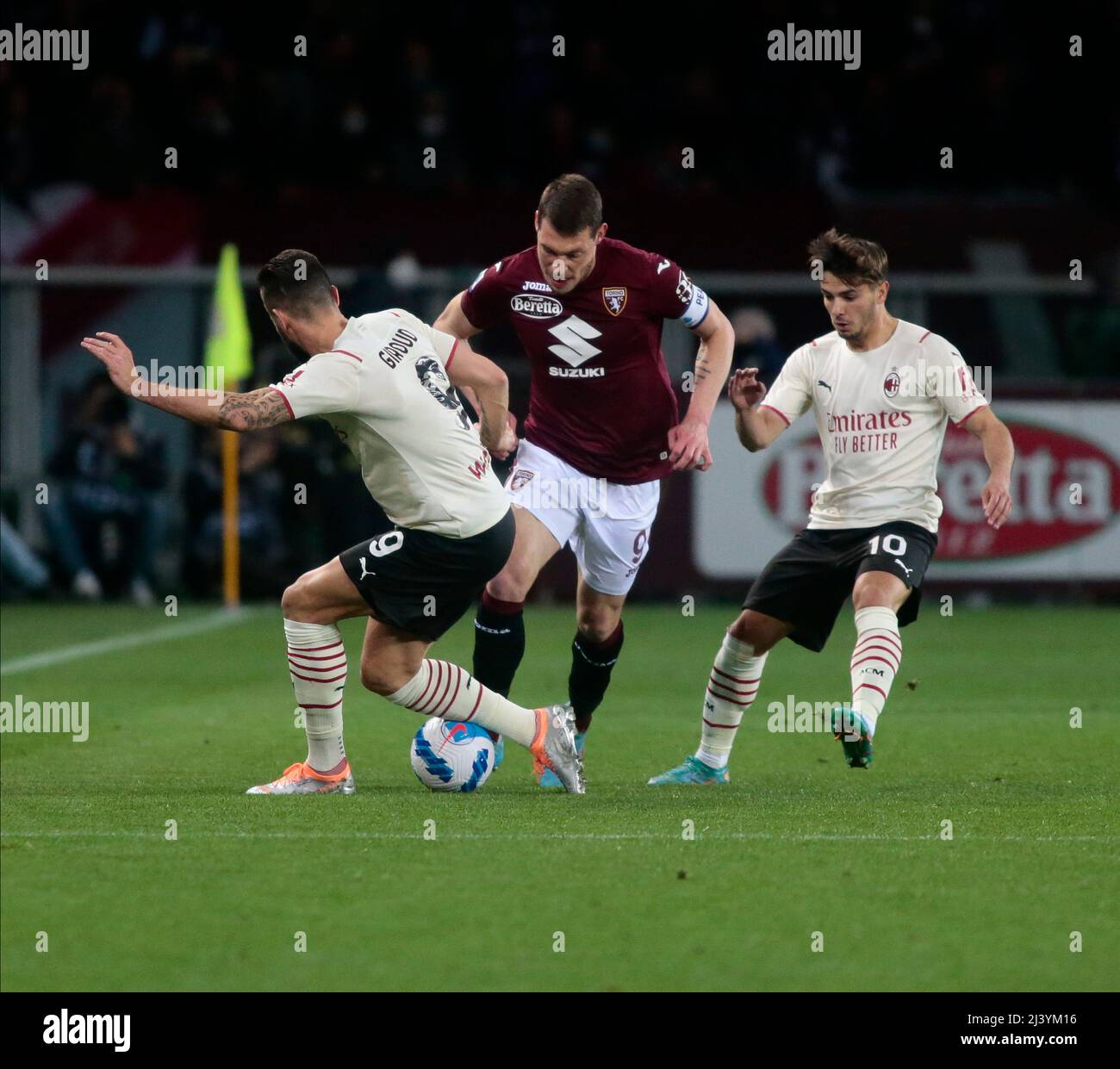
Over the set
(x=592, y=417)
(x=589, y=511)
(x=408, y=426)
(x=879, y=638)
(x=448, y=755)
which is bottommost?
(x=448, y=755)

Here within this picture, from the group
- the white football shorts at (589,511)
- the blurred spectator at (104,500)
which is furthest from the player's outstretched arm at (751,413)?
the blurred spectator at (104,500)

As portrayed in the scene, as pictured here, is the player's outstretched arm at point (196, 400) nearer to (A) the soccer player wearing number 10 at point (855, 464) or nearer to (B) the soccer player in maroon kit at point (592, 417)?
(B) the soccer player in maroon kit at point (592, 417)

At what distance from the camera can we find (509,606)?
24.8 ft

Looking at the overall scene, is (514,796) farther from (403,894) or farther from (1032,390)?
(1032,390)

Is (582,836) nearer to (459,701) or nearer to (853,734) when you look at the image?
(459,701)

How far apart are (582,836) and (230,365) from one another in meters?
10.4

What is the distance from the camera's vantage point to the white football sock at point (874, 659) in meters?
6.97

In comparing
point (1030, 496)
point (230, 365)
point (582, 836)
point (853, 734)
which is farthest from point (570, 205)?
point (1030, 496)

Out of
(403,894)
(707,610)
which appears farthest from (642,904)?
(707,610)

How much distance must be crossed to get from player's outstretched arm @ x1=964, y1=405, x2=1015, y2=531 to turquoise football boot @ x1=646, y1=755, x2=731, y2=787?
140cm

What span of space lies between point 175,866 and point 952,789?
9.98 ft

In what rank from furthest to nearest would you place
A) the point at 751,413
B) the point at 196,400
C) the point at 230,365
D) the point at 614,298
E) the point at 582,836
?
1. the point at 230,365
2. the point at 614,298
3. the point at 751,413
4. the point at 196,400
5. the point at 582,836

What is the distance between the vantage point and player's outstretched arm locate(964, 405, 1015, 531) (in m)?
7.09

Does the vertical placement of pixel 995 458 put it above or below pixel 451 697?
above
